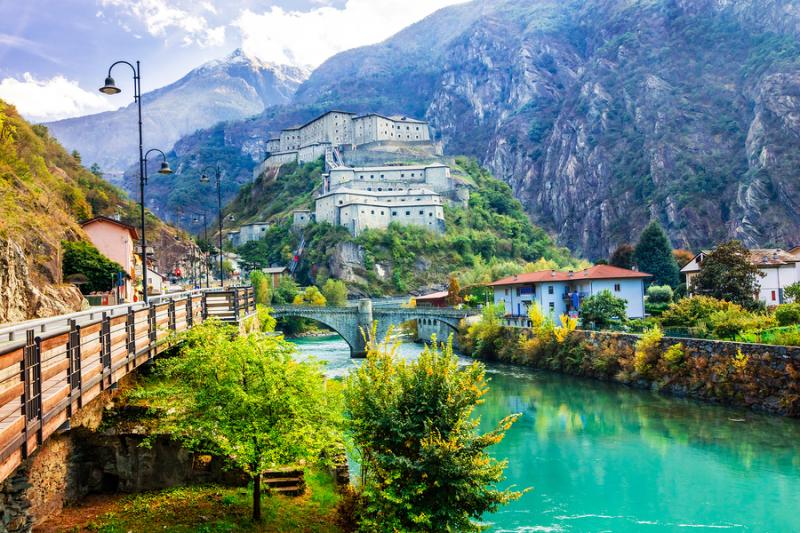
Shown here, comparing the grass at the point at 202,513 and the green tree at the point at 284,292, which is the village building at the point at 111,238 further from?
the green tree at the point at 284,292

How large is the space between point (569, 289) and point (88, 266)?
1548 inches

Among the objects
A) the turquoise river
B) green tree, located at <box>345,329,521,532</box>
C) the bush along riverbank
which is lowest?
the turquoise river

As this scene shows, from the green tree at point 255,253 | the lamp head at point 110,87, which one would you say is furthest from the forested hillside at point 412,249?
the lamp head at point 110,87

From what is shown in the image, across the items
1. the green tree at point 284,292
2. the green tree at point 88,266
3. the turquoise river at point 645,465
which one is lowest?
the turquoise river at point 645,465

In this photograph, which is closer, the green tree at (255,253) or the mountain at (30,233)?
the mountain at (30,233)

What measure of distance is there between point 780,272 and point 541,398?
3393 cm

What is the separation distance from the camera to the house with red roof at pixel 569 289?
175 feet

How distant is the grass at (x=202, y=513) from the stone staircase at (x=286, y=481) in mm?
231

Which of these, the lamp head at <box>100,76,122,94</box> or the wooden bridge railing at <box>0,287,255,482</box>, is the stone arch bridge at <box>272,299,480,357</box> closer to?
the lamp head at <box>100,76,122,94</box>

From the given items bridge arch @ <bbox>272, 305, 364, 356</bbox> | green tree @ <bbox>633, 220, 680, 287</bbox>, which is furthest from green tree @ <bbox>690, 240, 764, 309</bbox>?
bridge arch @ <bbox>272, 305, 364, 356</bbox>

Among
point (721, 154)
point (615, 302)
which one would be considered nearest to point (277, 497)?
point (615, 302)

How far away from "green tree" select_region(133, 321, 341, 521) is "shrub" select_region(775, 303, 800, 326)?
99.8 ft

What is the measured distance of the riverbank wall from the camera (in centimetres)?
2844

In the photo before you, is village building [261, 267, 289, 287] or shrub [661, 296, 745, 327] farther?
village building [261, 267, 289, 287]
